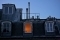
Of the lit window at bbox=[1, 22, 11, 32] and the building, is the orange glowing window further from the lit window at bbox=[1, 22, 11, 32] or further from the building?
the lit window at bbox=[1, 22, 11, 32]

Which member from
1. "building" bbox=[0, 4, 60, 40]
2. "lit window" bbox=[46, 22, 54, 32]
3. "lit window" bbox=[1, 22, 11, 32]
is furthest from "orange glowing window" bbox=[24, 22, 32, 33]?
"lit window" bbox=[46, 22, 54, 32]

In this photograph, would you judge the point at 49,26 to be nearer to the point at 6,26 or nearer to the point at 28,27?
the point at 28,27

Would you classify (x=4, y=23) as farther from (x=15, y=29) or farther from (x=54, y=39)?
(x=54, y=39)

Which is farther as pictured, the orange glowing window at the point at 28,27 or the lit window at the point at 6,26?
the orange glowing window at the point at 28,27

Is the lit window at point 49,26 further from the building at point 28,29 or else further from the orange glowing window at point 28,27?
the orange glowing window at point 28,27

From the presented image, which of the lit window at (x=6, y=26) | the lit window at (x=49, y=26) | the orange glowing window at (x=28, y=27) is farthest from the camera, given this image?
the orange glowing window at (x=28, y=27)

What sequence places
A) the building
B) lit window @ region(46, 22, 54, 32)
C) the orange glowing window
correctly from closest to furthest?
the building < lit window @ region(46, 22, 54, 32) < the orange glowing window

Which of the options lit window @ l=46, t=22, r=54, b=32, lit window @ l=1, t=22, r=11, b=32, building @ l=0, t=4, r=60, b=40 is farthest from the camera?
lit window @ l=46, t=22, r=54, b=32

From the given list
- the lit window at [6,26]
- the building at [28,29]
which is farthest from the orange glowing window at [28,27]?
the lit window at [6,26]

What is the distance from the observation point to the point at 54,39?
2377 cm

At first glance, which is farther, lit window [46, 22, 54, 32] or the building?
lit window [46, 22, 54, 32]

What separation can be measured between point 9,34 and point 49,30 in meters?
6.77

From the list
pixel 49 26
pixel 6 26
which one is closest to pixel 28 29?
pixel 49 26

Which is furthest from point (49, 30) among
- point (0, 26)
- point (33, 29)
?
point (0, 26)
